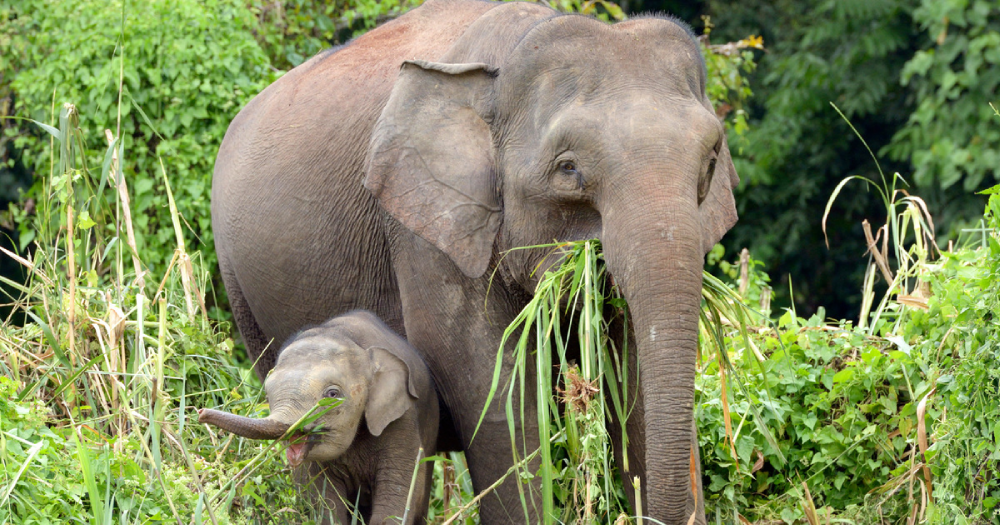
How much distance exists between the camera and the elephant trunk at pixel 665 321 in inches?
145

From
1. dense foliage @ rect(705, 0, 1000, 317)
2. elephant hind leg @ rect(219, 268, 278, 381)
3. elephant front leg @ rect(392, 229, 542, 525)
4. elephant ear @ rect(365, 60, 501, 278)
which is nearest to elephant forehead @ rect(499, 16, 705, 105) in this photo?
elephant ear @ rect(365, 60, 501, 278)

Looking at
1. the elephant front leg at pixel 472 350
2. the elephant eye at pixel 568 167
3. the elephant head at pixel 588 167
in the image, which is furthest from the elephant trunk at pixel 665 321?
the elephant front leg at pixel 472 350

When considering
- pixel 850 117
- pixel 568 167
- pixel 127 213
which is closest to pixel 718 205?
pixel 568 167

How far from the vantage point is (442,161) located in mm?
4238

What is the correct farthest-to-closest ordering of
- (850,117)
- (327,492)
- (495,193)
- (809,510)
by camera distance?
(850,117), (809,510), (327,492), (495,193)

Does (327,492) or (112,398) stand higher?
(112,398)

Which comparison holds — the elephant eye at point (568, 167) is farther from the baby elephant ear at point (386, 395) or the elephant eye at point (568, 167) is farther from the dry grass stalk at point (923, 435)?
the dry grass stalk at point (923, 435)

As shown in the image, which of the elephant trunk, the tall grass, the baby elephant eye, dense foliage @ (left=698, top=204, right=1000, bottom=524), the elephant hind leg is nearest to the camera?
the elephant trunk

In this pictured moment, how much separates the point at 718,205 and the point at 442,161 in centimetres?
86

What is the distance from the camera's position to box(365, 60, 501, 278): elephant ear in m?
4.20

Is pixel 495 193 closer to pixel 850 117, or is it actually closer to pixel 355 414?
pixel 355 414

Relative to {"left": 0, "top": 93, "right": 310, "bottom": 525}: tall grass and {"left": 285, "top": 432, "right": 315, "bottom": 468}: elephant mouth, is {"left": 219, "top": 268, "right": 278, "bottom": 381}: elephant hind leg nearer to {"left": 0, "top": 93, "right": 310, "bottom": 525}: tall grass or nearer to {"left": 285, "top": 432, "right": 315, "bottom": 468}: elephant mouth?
{"left": 0, "top": 93, "right": 310, "bottom": 525}: tall grass

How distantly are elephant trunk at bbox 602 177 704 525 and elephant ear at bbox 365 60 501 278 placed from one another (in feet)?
1.94

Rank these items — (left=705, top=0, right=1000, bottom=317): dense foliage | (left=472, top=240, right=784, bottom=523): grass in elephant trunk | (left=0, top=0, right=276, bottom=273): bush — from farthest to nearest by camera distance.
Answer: (left=705, top=0, right=1000, bottom=317): dense foliage
(left=0, top=0, right=276, bottom=273): bush
(left=472, top=240, right=784, bottom=523): grass in elephant trunk
